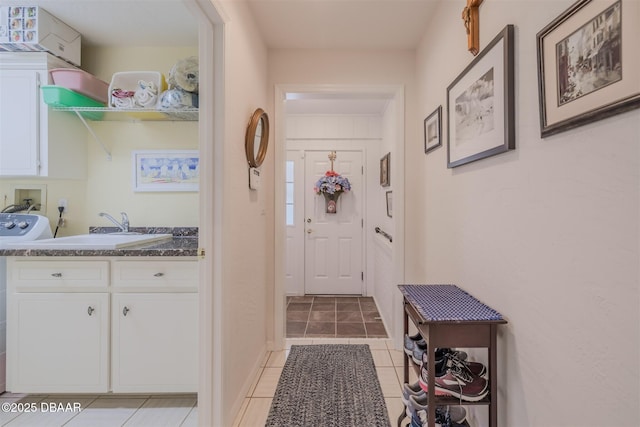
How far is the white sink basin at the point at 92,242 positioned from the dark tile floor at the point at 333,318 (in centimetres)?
154

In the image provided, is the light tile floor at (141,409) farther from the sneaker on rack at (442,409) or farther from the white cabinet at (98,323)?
the sneaker on rack at (442,409)

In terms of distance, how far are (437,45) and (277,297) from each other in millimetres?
2153

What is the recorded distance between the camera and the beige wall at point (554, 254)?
0.67 m

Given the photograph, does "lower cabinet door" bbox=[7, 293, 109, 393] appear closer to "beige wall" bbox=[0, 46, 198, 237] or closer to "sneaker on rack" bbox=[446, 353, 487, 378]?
"beige wall" bbox=[0, 46, 198, 237]

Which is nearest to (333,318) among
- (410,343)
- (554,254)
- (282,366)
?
(282,366)

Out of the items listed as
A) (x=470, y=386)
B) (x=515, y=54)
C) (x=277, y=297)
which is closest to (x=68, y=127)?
(x=277, y=297)

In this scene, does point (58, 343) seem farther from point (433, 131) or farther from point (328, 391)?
point (433, 131)

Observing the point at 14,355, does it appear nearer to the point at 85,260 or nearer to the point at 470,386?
the point at 85,260

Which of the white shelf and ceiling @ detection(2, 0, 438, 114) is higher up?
ceiling @ detection(2, 0, 438, 114)

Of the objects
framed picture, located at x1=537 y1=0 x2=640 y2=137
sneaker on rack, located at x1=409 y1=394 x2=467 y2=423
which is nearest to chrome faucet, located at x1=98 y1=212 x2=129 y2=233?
sneaker on rack, located at x1=409 y1=394 x2=467 y2=423

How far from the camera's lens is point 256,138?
6.49 feet

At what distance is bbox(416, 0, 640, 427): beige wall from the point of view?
0.67 m

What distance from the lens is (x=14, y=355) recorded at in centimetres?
169

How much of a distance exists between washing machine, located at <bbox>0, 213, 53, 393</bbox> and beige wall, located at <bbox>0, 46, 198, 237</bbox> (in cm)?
28
